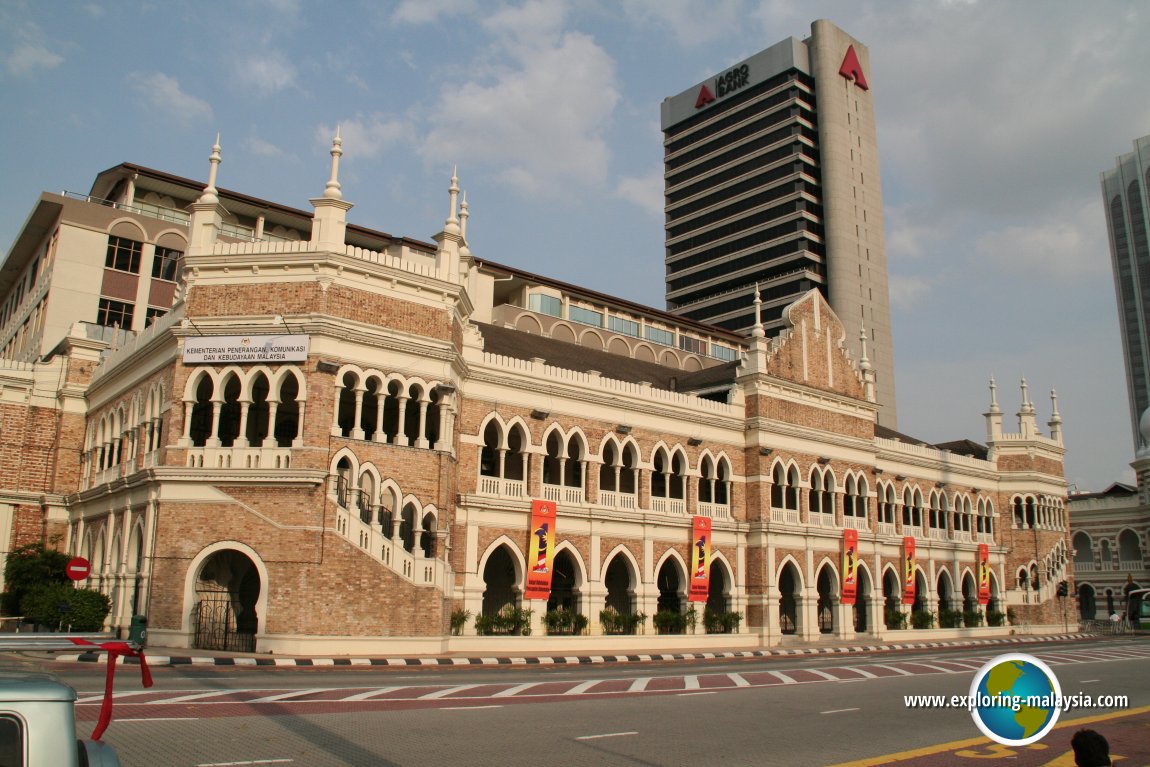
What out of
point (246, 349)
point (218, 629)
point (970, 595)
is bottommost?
point (218, 629)

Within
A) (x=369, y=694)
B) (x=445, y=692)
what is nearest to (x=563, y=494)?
(x=445, y=692)

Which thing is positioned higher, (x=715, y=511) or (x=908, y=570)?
(x=715, y=511)

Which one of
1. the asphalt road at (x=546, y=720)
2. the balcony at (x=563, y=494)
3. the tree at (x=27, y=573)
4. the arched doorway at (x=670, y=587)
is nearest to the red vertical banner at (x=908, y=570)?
the arched doorway at (x=670, y=587)

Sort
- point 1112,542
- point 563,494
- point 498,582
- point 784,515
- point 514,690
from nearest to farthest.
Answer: point 514,690 < point 563,494 < point 498,582 < point 784,515 < point 1112,542

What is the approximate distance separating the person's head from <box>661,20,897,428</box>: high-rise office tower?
90.4 m

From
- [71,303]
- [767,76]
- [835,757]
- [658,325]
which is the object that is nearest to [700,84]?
[767,76]

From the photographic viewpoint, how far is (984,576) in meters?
47.3

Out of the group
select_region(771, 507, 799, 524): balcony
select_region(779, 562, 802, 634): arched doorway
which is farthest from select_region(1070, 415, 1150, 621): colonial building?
select_region(771, 507, 799, 524): balcony

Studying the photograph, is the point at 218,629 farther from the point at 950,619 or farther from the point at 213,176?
the point at 950,619

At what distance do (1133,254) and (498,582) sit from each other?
133m

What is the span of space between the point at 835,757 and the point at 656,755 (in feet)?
6.24

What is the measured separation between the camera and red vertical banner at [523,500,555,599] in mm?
28969

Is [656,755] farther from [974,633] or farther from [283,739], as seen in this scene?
[974,633]

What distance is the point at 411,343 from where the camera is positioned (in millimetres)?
25641
